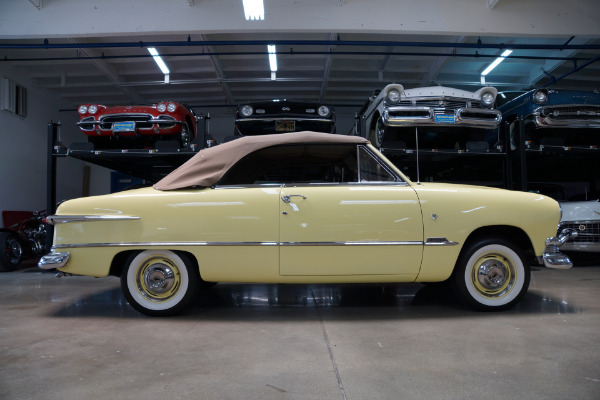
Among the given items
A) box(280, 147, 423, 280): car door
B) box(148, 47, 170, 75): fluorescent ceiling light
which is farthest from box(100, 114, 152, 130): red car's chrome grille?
box(280, 147, 423, 280): car door

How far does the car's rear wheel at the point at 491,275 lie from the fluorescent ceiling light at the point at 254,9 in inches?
213

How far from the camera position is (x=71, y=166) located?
42.7 feet

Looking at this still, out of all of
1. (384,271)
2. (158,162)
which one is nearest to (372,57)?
(158,162)

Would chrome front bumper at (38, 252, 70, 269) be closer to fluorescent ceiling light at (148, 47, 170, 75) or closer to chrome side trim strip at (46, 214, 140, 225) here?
chrome side trim strip at (46, 214, 140, 225)

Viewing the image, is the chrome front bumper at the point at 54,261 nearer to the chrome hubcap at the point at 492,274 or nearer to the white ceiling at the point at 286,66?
the chrome hubcap at the point at 492,274

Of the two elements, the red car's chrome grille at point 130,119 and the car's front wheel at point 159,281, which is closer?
the car's front wheel at point 159,281

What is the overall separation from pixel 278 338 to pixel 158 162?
597 centimetres

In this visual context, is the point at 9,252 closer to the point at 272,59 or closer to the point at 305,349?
the point at 272,59

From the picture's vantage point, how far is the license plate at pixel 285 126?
6.66m

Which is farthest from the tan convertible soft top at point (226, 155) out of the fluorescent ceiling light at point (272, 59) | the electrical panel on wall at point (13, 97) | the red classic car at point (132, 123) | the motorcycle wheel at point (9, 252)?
the electrical panel on wall at point (13, 97)

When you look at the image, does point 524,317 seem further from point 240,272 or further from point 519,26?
point 519,26

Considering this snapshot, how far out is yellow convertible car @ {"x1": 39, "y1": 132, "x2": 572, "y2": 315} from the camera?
317cm

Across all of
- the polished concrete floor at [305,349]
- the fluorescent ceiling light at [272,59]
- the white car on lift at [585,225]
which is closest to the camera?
the polished concrete floor at [305,349]

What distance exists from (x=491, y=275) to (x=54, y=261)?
3.51 m
